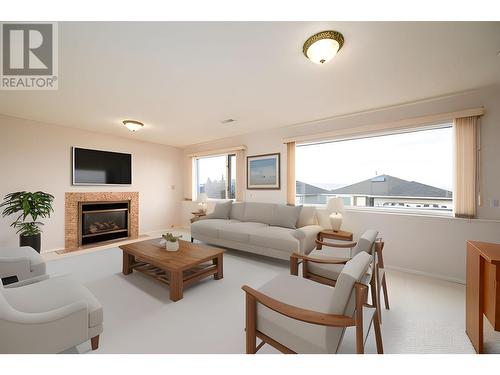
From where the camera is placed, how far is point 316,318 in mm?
1037

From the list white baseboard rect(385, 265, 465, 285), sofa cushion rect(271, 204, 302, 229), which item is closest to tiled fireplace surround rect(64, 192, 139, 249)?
sofa cushion rect(271, 204, 302, 229)

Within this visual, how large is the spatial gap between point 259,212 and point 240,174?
1203 millimetres

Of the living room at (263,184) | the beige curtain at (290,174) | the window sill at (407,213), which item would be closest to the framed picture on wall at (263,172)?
the living room at (263,184)

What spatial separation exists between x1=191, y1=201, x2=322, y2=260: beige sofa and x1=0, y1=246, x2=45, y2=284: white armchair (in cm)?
235

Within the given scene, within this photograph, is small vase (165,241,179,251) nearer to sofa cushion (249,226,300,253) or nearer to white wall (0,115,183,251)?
sofa cushion (249,226,300,253)

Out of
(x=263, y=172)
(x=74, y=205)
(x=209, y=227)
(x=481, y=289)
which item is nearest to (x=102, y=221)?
(x=74, y=205)

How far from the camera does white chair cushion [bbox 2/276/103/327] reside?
1421 mm

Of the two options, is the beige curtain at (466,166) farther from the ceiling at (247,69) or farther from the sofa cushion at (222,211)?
the sofa cushion at (222,211)

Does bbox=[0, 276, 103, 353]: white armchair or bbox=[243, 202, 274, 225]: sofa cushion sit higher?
bbox=[243, 202, 274, 225]: sofa cushion

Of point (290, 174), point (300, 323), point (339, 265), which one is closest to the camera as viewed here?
point (300, 323)

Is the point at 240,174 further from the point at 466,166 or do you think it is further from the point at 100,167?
the point at 466,166

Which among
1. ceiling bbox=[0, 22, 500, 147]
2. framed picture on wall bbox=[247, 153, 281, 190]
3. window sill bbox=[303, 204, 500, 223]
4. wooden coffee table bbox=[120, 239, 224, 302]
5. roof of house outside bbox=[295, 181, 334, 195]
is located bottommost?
wooden coffee table bbox=[120, 239, 224, 302]

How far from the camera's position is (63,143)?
4051 millimetres

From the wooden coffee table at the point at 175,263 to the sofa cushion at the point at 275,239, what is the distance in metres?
0.78
